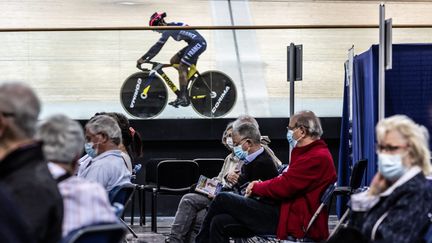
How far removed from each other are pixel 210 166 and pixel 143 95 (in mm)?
1780

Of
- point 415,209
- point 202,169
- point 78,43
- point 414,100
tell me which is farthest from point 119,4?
point 415,209

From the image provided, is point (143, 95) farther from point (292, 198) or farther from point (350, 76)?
point (292, 198)

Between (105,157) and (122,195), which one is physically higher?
(105,157)

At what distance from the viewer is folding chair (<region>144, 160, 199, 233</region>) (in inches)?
415

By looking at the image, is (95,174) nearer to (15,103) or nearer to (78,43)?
(15,103)

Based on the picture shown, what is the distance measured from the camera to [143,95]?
39.8 feet

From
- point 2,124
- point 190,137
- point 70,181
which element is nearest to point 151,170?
point 190,137

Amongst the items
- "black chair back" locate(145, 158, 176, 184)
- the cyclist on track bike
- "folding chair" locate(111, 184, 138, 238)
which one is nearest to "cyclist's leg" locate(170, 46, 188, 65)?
the cyclist on track bike

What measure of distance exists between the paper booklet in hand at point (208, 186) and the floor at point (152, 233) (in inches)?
54.0

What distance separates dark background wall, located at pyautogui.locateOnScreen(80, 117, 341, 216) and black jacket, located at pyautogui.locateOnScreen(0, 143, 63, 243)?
830 cm

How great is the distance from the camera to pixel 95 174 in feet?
21.5

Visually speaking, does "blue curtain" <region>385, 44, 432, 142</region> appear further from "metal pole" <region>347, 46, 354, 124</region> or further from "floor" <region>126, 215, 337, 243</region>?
"floor" <region>126, 215, 337, 243</region>

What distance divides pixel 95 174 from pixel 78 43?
5813mm

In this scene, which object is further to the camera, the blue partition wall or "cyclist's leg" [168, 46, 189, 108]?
"cyclist's leg" [168, 46, 189, 108]
